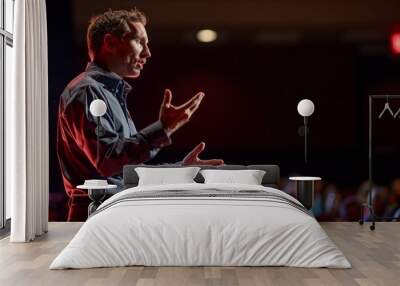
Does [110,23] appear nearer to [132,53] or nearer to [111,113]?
[132,53]

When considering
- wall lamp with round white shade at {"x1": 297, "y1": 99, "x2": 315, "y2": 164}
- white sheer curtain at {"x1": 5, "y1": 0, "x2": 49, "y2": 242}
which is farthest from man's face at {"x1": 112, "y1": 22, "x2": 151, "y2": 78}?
wall lamp with round white shade at {"x1": 297, "y1": 99, "x2": 315, "y2": 164}

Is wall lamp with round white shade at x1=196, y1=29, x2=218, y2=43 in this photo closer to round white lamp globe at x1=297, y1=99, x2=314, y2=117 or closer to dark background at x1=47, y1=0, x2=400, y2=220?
dark background at x1=47, y1=0, x2=400, y2=220

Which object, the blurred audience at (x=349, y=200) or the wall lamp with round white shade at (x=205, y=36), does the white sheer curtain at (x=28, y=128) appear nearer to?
the wall lamp with round white shade at (x=205, y=36)

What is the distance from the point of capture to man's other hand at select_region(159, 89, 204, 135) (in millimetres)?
7840

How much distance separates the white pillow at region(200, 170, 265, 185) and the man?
2.02ft

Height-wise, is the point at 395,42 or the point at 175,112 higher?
the point at 395,42

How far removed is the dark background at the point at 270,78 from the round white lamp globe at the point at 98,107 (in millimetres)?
535

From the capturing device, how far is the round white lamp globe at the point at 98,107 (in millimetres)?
7332

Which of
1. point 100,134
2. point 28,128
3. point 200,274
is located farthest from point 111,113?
point 200,274

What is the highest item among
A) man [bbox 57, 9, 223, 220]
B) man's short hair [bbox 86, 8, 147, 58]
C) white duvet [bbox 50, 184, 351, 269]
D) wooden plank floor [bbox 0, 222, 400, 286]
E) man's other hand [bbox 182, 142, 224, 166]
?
man's short hair [bbox 86, 8, 147, 58]

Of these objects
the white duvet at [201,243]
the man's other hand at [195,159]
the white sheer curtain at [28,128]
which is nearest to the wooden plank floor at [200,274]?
the white duvet at [201,243]

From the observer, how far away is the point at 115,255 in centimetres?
483

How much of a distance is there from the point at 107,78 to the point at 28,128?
170cm

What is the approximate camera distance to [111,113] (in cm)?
773
